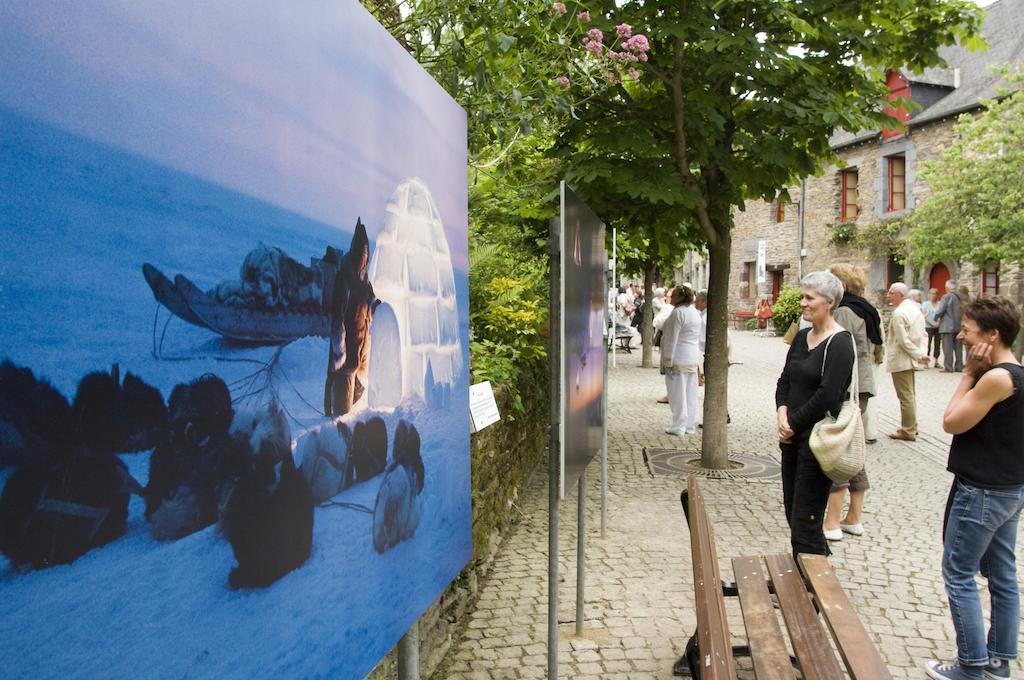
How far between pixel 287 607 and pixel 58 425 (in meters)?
0.60

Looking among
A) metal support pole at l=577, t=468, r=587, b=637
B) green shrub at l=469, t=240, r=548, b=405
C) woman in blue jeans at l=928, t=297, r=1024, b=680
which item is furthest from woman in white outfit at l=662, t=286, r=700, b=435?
woman in blue jeans at l=928, t=297, r=1024, b=680

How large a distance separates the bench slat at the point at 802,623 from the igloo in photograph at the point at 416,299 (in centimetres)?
144

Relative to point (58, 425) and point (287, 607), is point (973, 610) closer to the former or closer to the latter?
point (287, 607)

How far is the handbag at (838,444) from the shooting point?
3.99 meters

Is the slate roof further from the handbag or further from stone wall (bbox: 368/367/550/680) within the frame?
the handbag

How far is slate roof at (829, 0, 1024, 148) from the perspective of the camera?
2692cm

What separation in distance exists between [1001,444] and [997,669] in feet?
3.49

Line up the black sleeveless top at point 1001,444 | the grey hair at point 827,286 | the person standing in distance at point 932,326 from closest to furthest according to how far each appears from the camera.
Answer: the black sleeveless top at point 1001,444 → the grey hair at point 827,286 → the person standing in distance at point 932,326

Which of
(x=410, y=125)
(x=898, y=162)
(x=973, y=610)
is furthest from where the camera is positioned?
(x=898, y=162)

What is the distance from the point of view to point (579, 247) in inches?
130

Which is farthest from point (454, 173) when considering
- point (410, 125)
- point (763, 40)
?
point (763, 40)

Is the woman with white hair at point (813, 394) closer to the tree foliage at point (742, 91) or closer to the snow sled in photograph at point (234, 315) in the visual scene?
the tree foliage at point (742, 91)

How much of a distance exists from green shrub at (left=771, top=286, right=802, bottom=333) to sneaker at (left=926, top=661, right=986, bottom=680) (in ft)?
103

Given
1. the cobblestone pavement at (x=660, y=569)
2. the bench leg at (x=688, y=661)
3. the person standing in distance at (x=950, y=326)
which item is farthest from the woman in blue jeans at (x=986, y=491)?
the person standing in distance at (x=950, y=326)
